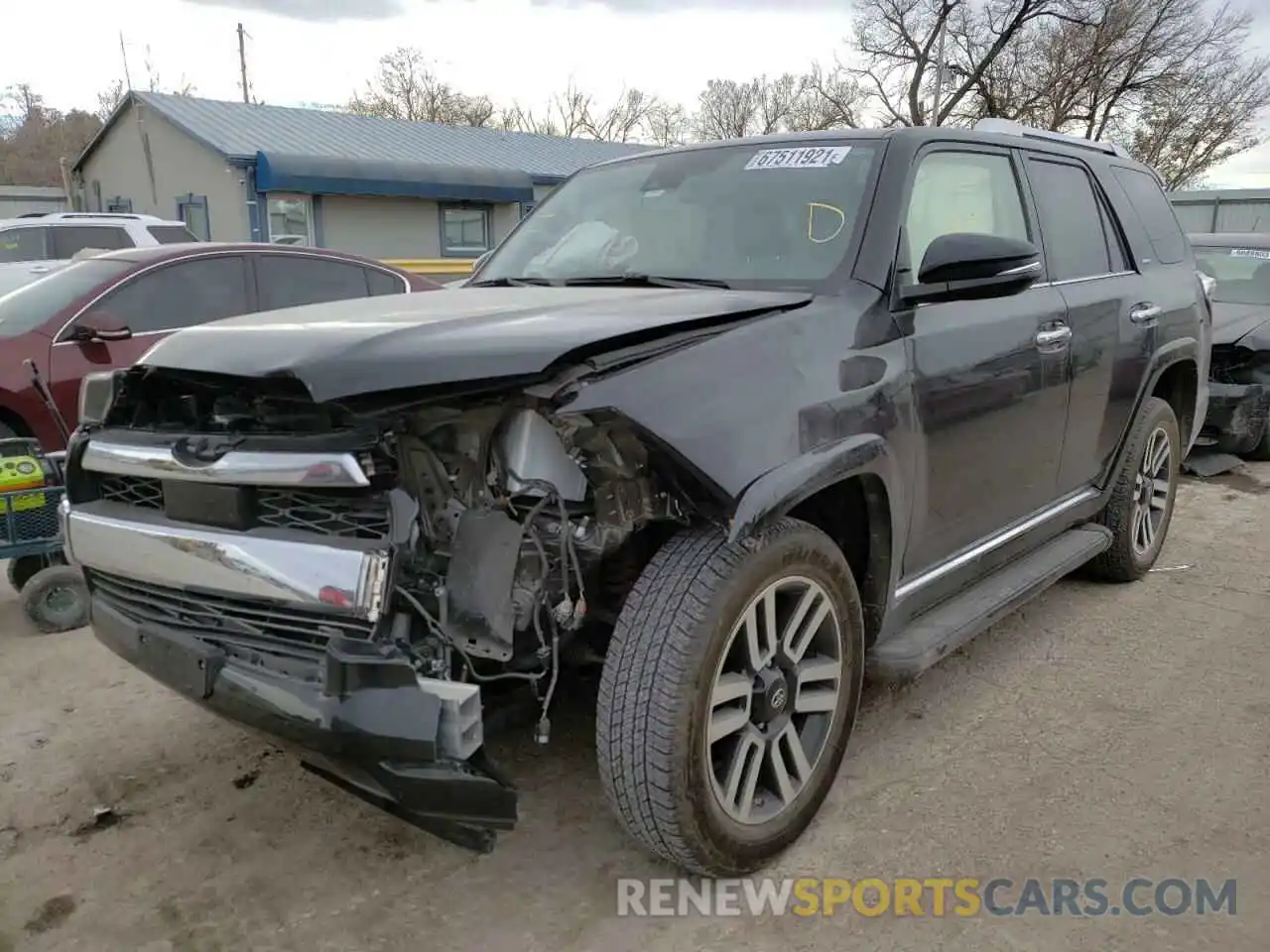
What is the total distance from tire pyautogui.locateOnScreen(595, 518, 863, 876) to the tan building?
1626cm

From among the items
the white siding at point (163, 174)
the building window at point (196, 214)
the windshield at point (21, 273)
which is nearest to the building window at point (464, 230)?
the white siding at point (163, 174)

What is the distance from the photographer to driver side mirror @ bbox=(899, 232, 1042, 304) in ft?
9.11

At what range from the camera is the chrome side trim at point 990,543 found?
310cm

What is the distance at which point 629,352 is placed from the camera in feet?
7.27

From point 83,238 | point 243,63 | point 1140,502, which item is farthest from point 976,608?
point 243,63

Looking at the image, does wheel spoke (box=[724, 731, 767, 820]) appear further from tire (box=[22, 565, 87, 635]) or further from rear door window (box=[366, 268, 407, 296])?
rear door window (box=[366, 268, 407, 296])

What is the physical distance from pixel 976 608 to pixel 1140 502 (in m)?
1.91

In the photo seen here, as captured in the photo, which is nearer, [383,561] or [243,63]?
[383,561]

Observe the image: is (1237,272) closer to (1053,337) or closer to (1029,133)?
(1029,133)

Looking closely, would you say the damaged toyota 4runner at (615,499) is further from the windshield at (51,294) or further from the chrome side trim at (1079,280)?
the windshield at (51,294)

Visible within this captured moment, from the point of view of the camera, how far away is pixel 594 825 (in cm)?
286

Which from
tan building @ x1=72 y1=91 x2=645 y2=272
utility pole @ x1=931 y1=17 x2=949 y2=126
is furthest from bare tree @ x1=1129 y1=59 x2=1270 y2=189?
Result: tan building @ x1=72 y1=91 x2=645 y2=272

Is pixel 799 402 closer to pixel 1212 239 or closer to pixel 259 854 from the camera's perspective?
pixel 259 854

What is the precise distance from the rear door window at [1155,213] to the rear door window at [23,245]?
1226 cm
